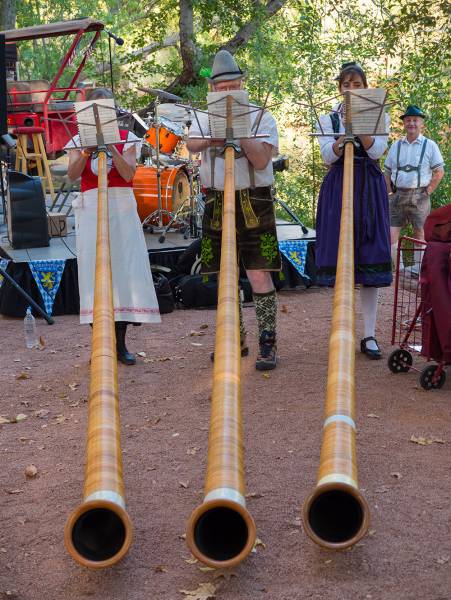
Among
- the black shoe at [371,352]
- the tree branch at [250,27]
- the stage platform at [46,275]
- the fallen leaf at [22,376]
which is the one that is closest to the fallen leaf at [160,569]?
the black shoe at [371,352]

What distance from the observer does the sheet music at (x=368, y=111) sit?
4.45 meters

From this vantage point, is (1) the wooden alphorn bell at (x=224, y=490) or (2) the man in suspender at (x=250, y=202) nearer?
(1) the wooden alphorn bell at (x=224, y=490)

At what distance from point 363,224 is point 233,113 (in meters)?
1.44

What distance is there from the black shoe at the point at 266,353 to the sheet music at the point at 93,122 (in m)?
1.68

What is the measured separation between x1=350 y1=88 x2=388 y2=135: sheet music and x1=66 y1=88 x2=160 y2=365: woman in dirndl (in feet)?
5.04

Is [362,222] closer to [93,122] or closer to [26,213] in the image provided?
[93,122]

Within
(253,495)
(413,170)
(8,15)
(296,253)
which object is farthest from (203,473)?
(8,15)

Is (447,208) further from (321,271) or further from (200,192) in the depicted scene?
(200,192)

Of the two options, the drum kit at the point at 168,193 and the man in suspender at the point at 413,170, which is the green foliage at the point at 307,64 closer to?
the man in suspender at the point at 413,170

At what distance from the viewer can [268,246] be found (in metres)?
5.59

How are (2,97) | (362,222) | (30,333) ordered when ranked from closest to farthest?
(362,222), (2,97), (30,333)

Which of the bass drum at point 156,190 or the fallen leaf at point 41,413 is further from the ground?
the bass drum at point 156,190

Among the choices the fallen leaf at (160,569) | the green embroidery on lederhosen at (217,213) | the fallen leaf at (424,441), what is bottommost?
the fallen leaf at (424,441)

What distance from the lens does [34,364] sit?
6.55 meters
